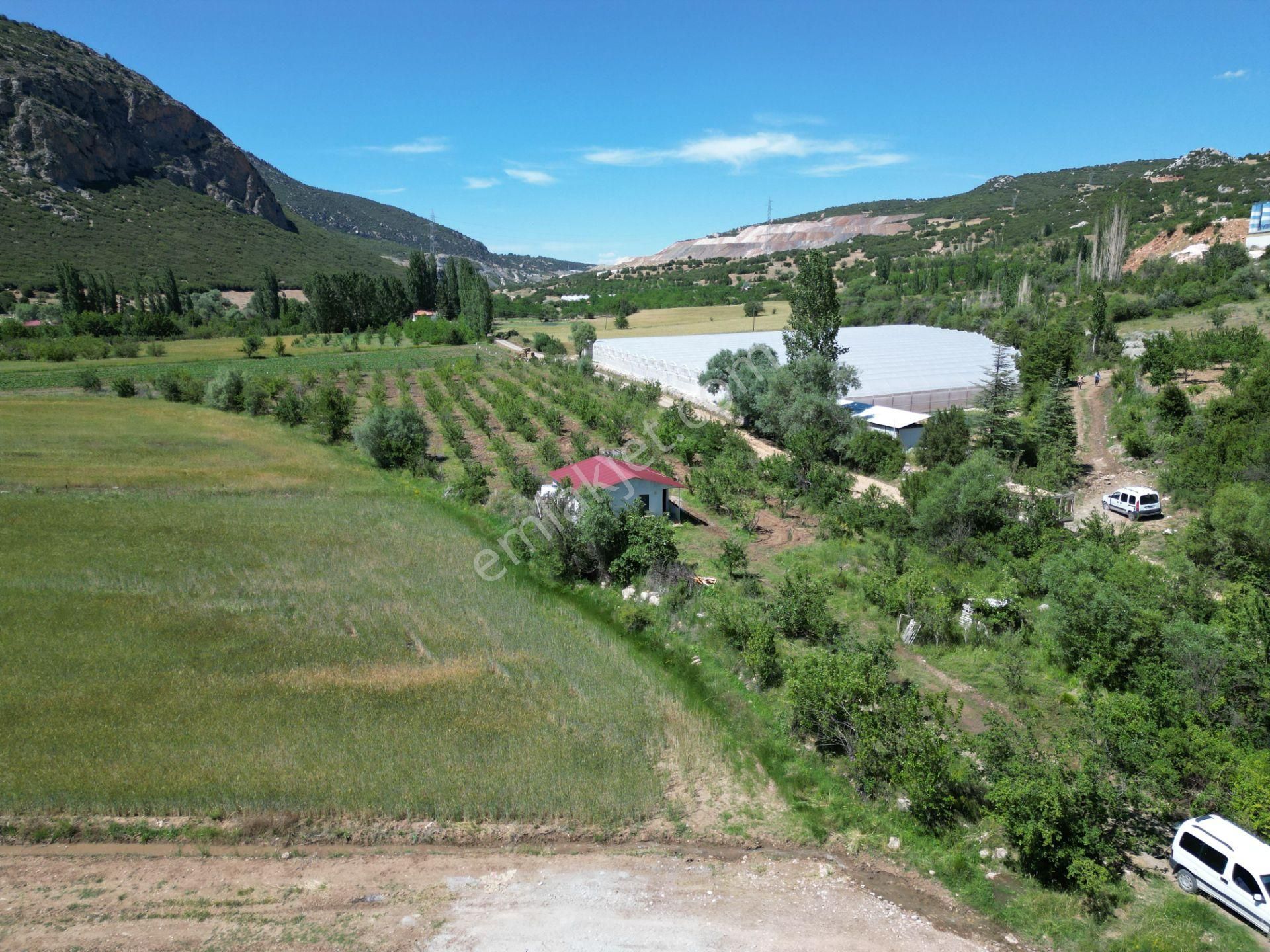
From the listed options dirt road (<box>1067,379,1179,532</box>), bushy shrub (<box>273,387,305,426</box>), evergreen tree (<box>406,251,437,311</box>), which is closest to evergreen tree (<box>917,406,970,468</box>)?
dirt road (<box>1067,379,1179,532</box>)

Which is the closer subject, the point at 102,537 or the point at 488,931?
the point at 488,931

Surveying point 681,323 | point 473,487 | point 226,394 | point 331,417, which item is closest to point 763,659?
point 473,487

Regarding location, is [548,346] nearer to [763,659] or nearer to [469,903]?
[763,659]

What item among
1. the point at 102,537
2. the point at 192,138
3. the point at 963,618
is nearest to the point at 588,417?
the point at 102,537

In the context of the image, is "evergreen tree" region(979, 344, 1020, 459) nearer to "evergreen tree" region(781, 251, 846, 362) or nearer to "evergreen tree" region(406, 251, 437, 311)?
"evergreen tree" region(781, 251, 846, 362)

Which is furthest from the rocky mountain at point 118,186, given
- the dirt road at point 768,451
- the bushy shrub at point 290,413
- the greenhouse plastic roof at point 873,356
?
the dirt road at point 768,451

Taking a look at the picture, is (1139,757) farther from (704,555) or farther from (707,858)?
(704,555)
